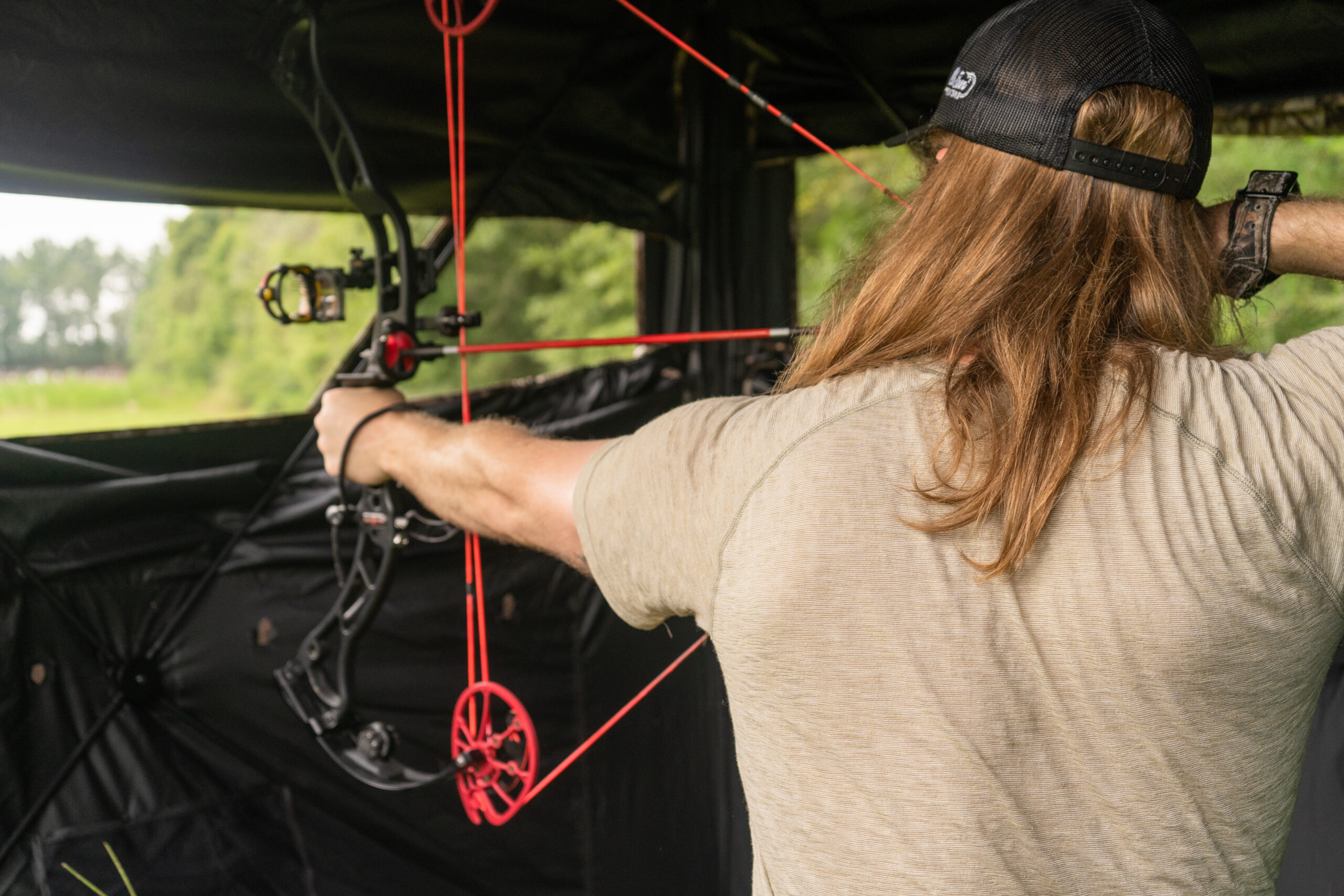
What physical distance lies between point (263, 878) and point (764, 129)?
2.03 metres

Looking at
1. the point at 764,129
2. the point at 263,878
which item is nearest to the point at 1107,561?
the point at 263,878

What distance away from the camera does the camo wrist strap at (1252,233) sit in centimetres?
93

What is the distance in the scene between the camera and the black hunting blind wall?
4.96ft

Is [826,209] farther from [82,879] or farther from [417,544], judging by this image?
[82,879]

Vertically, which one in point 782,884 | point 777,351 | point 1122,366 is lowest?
point 782,884

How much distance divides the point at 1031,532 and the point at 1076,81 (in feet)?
1.09

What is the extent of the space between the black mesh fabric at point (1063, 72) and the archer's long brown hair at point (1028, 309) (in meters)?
0.01

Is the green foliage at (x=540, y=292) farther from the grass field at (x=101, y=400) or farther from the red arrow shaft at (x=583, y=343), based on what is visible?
the grass field at (x=101, y=400)

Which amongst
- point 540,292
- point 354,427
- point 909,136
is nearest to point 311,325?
point 540,292

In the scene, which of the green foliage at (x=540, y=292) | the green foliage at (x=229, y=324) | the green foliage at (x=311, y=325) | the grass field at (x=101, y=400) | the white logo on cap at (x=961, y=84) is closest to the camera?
the white logo on cap at (x=961, y=84)

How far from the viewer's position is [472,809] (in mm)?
1524

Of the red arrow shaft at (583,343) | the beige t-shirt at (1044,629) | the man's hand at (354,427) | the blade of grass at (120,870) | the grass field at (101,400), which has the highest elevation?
the grass field at (101,400)

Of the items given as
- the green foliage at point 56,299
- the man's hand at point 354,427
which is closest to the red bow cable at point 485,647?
the man's hand at point 354,427

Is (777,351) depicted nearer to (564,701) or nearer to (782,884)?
(564,701)
